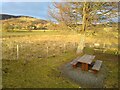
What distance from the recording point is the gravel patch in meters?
9.99

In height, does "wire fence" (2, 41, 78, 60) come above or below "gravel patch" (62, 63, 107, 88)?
above

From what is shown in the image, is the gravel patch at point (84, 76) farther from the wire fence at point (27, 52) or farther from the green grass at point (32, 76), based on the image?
the wire fence at point (27, 52)

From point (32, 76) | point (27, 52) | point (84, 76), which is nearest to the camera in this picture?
point (32, 76)

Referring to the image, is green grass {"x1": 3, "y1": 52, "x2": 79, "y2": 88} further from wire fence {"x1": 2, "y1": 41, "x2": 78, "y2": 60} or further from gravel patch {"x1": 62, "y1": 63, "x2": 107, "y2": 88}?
wire fence {"x1": 2, "y1": 41, "x2": 78, "y2": 60}

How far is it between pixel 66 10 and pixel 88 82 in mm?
9443

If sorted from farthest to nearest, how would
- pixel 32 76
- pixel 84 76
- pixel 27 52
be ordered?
1. pixel 27 52
2. pixel 84 76
3. pixel 32 76

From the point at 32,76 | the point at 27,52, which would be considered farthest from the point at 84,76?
the point at 27,52

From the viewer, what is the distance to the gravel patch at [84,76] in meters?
9.99

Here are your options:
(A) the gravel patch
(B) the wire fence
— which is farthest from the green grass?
(B) the wire fence

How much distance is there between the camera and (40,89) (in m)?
8.20

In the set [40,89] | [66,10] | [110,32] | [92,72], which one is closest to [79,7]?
[66,10]

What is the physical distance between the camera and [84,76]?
11016mm

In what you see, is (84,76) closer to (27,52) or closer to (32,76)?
(32,76)

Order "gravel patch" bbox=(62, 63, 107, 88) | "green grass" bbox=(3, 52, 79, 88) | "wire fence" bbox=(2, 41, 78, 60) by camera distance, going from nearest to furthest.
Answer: "green grass" bbox=(3, 52, 79, 88) → "gravel patch" bbox=(62, 63, 107, 88) → "wire fence" bbox=(2, 41, 78, 60)
